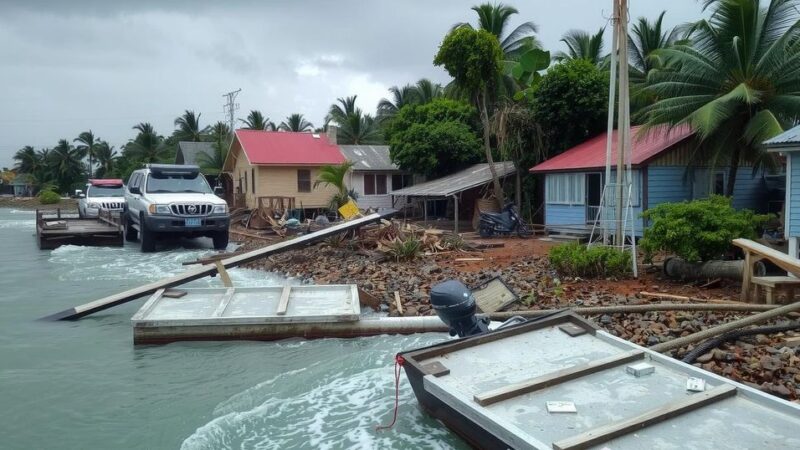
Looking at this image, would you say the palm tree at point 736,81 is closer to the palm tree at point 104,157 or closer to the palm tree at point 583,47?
the palm tree at point 583,47

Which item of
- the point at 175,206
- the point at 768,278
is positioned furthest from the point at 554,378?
the point at 175,206

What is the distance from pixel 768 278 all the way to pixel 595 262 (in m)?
2.85

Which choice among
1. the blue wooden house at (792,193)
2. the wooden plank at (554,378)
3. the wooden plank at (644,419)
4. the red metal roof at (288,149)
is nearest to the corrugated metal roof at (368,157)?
the red metal roof at (288,149)

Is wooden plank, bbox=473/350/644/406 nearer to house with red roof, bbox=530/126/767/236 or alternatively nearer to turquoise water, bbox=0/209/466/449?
turquoise water, bbox=0/209/466/449

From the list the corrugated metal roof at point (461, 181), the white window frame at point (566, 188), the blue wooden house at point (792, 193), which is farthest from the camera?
the corrugated metal roof at point (461, 181)

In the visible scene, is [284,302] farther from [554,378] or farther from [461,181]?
[461,181]

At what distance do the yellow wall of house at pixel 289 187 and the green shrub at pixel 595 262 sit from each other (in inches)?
707

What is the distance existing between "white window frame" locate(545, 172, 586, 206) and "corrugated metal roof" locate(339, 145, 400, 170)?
1115 cm

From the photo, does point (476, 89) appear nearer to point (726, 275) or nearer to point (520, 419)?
point (726, 275)

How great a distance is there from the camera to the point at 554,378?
4969mm

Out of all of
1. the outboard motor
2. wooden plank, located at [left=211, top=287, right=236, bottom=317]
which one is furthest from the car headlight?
the outboard motor

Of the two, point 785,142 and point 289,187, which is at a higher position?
point 785,142

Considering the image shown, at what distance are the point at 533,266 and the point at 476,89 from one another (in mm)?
9827

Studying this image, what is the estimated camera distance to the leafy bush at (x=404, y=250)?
44.2 ft
